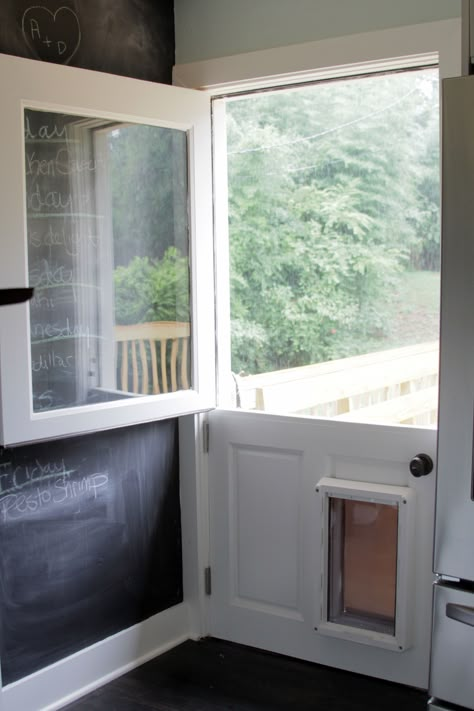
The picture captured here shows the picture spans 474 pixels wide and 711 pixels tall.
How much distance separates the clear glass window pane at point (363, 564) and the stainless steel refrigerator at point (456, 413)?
0.80m

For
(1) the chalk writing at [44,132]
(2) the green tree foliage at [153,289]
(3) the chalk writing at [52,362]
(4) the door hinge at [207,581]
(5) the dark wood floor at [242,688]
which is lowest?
(5) the dark wood floor at [242,688]

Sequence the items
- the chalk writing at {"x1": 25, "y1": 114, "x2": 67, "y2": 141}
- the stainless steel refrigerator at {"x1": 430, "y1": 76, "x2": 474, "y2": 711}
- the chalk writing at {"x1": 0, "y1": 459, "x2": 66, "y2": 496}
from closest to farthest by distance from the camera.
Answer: the stainless steel refrigerator at {"x1": 430, "y1": 76, "x2": 474, "y2": 711} < the chalk writing at {"x1": 25, "y1": 114, "x2": 67, "y2": 141} < the chalk writing at {"x1": 0, "y1": 459, "x2": 66, "y2": 496}

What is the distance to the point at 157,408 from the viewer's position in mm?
2562

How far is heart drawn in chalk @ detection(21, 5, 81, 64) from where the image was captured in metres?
2.27

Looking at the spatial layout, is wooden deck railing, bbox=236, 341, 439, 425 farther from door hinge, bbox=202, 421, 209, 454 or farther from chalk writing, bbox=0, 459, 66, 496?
chalk writing, bbox=0, 459, 66, 496

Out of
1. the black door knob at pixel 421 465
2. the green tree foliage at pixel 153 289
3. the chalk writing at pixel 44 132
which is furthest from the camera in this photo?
the green tree foliage at pixel 153 289

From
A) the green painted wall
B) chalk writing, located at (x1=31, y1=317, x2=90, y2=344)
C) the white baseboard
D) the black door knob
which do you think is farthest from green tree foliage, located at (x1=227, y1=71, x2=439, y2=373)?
the white baseboard

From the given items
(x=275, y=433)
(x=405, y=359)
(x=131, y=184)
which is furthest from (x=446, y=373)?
(x=131, y=184)

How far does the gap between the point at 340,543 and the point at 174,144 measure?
1.46 m

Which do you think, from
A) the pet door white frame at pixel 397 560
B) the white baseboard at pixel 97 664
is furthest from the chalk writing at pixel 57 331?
the white baseboard at pixel 97 664

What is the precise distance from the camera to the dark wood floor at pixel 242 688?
246 cm

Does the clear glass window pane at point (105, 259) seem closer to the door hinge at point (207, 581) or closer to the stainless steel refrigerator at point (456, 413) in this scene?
the door hinge at point (207, 581)

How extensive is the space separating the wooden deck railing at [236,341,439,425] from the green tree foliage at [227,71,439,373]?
0.05m

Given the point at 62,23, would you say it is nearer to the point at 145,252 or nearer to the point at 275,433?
the point at 145,252
